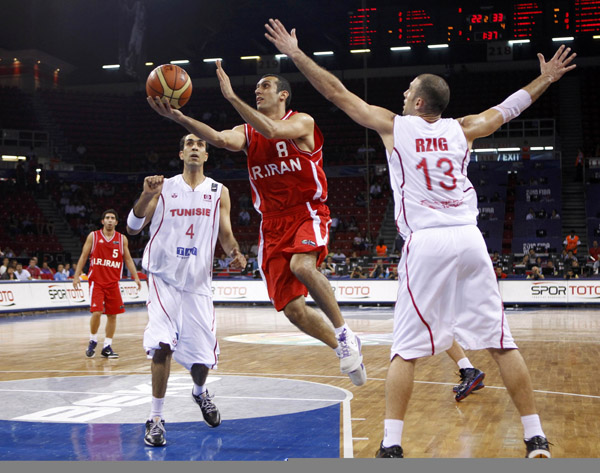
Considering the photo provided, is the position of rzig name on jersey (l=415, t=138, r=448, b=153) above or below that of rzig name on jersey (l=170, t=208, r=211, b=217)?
above

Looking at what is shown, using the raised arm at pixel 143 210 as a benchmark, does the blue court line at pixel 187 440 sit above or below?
below

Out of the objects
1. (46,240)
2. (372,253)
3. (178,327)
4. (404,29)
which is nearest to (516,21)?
(404,29)

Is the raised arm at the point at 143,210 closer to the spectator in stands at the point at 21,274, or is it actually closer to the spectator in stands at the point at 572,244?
the spectator in stands at the point at 21,274

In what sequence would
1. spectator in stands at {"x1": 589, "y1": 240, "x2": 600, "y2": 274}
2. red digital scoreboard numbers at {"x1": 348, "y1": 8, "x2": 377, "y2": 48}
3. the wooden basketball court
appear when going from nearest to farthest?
the wooden basketball court < spectator in stands at {"x1": 589, "y1": 240, "x2": 600, "y2": 274} < red digital scoreboard numbers at {"x1": 348, "y1": 8, "x2": 377, "y2": 48}

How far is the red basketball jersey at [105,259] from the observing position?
9805mm

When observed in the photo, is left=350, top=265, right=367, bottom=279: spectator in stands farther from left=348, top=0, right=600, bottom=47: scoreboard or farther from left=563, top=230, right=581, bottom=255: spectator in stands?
left=348, top=0, right=600, bottom=47: scoreboard

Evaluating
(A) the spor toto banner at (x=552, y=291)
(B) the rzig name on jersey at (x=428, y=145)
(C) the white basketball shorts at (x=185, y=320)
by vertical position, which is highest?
(B) the rzig name on jersey at (x=428, y=145)

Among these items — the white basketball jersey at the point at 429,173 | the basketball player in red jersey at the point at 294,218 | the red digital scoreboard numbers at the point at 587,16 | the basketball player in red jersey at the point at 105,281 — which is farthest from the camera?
the red digital scoreboard numbers at the point at 587,16

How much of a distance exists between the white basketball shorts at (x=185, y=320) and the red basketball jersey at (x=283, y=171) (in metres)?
0.88

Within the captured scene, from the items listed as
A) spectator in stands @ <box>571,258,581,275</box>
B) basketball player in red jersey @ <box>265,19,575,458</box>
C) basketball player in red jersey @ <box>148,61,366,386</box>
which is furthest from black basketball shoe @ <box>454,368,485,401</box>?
spectator in stands @ <box>571,258,581,275</box>

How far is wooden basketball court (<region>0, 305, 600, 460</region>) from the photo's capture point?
480 cm

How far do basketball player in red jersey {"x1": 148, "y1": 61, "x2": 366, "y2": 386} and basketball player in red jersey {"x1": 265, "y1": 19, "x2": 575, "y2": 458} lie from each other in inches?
39.0

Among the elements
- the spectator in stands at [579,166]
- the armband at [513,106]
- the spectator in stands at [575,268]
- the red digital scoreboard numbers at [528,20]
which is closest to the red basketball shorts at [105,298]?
the armband at [513,106]

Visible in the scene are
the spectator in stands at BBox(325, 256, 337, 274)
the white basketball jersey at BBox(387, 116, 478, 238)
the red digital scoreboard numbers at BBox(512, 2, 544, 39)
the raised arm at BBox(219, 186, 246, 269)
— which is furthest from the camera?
the red digital scoreboard numbers at BBox(512, 2, 544, 39)
